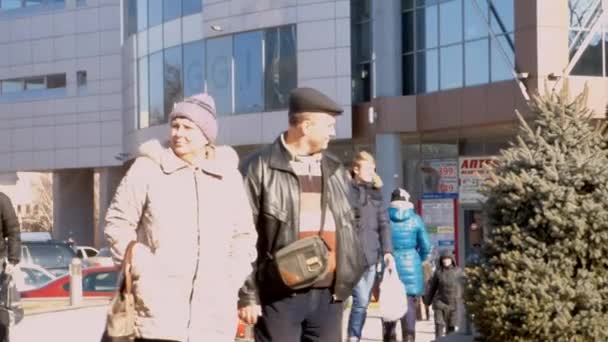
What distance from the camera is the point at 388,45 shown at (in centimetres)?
3456

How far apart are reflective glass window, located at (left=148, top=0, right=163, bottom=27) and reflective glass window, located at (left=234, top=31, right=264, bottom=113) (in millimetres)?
4870

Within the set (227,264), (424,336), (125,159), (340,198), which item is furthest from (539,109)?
(125,159)

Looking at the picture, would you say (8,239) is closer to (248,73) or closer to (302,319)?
(302,319)

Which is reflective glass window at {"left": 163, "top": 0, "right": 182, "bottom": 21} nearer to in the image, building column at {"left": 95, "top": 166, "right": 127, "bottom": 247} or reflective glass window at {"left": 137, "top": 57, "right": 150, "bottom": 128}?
reflective glass window at {"left": 137, "top": 57, "right": 150, "bottom": 128}

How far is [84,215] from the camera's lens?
6631cm

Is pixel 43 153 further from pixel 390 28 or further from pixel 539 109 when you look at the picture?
pixel 539 109

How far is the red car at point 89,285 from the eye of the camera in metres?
20.3

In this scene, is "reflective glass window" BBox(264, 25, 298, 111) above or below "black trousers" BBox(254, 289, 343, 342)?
above

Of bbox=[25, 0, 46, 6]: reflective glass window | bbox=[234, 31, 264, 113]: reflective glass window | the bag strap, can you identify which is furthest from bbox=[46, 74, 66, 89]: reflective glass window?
the bag strap

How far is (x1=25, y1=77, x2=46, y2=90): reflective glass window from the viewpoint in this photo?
205 ft

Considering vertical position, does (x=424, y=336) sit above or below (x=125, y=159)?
below

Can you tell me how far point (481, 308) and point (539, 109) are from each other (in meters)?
1.44

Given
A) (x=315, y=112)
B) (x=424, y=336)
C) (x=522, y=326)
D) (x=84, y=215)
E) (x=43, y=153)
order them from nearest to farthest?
(x=315, y=112)
(x=522, y=326)
(x=424, y=336)
(x=43, y=153)
(x=84, y=215)

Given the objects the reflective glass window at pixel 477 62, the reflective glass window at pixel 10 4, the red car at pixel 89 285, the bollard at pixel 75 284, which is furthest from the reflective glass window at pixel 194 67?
the reflective glass window at pixel 10 4
